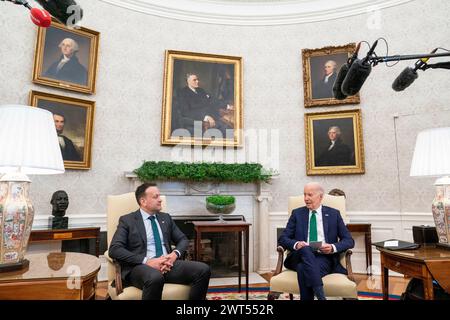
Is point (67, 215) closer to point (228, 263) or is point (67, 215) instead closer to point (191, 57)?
point (228, 263)

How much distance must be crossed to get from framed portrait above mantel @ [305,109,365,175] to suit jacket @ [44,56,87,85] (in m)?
3.95

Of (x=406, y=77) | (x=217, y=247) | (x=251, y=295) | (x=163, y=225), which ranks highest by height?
(x=406, y=77)

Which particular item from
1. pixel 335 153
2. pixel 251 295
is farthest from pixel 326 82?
pixel 251 295

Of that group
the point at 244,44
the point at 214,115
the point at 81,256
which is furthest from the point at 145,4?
the point at 81,256

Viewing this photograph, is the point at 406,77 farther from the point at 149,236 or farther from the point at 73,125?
the point at 73,125

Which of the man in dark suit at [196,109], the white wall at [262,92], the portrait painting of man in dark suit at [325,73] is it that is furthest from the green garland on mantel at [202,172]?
the portrait painting of man in dark suit at [325,73]

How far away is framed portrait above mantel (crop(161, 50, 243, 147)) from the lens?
18.2ft

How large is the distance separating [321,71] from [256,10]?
5.98 ft

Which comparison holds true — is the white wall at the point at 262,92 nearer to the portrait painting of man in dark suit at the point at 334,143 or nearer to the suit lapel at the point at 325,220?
the portrait painting of man in dark suit at the point at 334,143

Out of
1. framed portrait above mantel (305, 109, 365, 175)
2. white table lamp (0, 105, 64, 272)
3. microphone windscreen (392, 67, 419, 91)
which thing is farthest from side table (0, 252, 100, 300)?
framed portrait above mantel (305, 109, 365, 175)

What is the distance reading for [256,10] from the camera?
20.2 ft

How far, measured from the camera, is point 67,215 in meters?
4.69

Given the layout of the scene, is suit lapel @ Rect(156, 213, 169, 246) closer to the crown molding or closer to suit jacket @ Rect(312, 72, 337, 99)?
suit jacket @ Rect(312, 72, 337, 99)

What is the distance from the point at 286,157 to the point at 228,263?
219 cm
